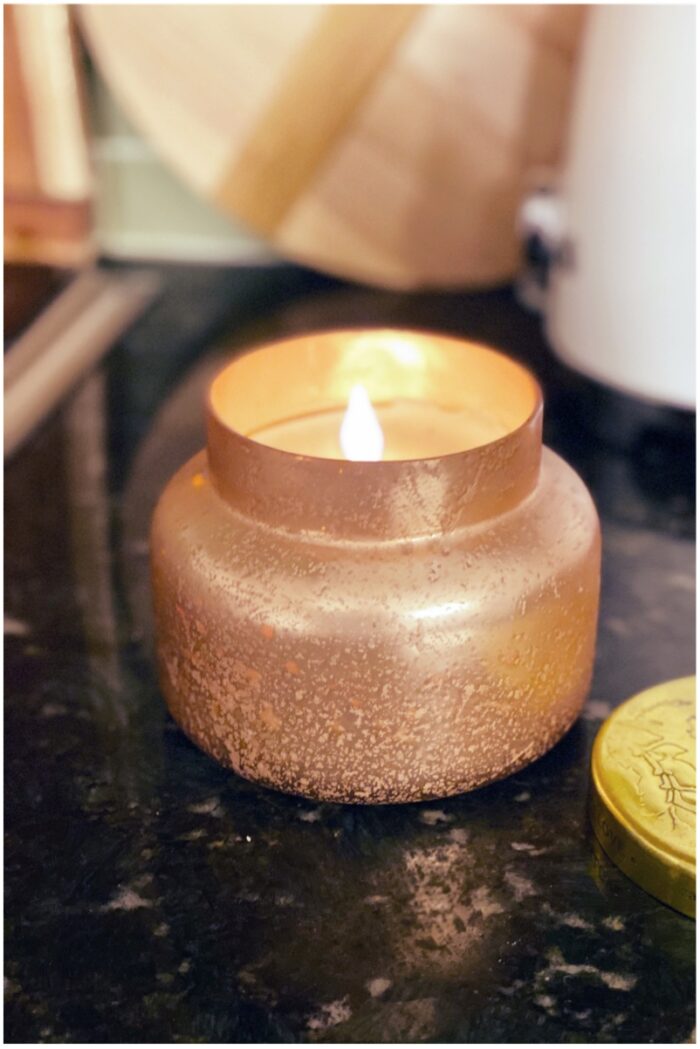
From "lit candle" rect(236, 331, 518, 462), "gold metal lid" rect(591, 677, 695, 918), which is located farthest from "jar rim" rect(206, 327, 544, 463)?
"gold metal lid" rect(591, 677, 695, 918)

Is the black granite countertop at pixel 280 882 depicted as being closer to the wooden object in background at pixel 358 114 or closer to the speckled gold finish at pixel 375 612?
the speckled gold finish at pixel 375 612

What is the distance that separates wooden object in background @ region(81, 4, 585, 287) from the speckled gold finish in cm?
46

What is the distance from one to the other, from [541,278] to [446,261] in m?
0.09

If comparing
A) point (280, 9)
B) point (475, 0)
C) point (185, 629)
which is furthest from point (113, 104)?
point (185, 629)

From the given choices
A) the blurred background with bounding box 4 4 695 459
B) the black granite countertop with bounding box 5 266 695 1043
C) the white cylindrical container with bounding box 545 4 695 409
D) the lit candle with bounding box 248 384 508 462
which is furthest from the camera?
the blurred background with bounding box 4 4 695 459

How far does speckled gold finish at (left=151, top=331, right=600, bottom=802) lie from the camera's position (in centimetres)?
38

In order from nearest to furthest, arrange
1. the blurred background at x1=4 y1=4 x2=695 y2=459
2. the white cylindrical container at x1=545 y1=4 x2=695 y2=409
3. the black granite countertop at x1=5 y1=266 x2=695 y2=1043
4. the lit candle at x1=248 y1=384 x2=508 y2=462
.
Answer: the black granite countertop at x1=5 y1=266 x2=695 y2=1043 < the lit candle at x1=248 y1=384 x2=508 y2=462 < the white cylindrical container at x1=545 y1=4 x2=695 y2=409 < the blurred background at x1=4 y1=4 x2=695 y2=459

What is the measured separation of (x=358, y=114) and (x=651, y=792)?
580mm

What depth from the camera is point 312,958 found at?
379 mm

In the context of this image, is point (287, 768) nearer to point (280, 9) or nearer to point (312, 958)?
point (312, 958)

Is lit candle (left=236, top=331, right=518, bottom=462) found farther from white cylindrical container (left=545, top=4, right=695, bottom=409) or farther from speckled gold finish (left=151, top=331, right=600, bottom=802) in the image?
white cylindrical container (left=545, top=4, right=695, bottom=409)

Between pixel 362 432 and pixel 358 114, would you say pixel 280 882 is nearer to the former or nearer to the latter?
pixel 362 432

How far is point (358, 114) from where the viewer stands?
2.74ft

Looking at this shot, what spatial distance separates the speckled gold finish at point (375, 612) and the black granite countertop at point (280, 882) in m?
0.03
